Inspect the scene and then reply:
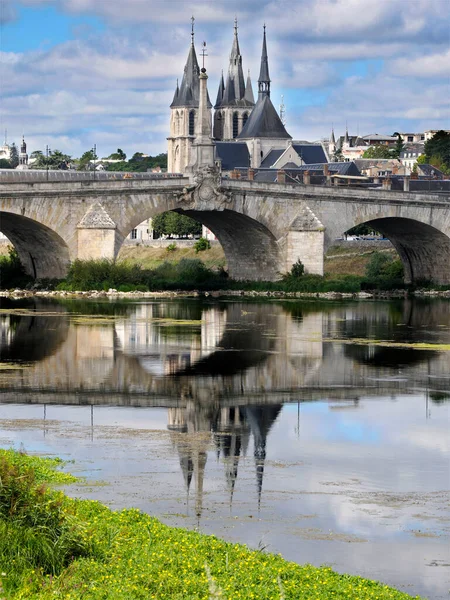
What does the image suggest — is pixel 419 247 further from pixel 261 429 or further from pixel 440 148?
pixel 440 148

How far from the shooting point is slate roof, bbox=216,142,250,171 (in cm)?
11506

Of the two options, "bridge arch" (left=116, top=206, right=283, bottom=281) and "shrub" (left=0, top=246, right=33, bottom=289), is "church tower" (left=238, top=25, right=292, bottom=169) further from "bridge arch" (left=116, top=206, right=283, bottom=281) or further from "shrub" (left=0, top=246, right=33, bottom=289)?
"shrub" (left=0, top=246, right=33, bottom=289)

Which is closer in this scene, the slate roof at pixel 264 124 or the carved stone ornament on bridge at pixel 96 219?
the carved stone ornament on bridge at pixel 96 219

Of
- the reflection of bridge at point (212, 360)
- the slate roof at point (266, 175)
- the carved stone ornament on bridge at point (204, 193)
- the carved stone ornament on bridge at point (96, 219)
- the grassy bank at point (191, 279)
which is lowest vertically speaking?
the reflection of bridge at point (212, 360)

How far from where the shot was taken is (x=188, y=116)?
436 ft

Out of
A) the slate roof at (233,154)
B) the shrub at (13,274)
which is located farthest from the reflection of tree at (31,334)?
the slate roof at (233,154)

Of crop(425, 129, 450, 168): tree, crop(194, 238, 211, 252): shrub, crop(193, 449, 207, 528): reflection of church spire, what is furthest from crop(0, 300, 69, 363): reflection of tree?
crop(425, 129, 450, 168): tree

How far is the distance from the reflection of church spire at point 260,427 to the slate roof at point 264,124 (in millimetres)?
98058

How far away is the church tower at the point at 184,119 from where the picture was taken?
427ft

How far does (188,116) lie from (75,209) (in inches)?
3198

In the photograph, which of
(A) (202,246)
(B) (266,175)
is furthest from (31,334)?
(B) (266,175)

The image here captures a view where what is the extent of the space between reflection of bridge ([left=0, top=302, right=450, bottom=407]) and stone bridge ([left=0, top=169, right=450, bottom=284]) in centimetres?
1067

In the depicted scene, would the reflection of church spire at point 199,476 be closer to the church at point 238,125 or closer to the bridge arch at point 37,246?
the bridge arch at point 37,246

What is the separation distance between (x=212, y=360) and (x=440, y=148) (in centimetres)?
10711
